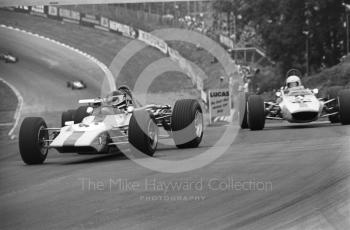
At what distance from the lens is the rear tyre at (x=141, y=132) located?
44.7 ft

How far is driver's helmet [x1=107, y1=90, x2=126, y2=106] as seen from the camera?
15.5 metres

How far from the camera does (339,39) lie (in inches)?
1772

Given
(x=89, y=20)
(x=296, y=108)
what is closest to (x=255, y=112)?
(x=296, y=108)

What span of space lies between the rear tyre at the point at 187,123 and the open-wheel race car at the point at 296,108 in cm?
371

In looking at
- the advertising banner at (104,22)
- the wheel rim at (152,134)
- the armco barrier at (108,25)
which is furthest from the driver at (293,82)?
the advertising banner at (104,22)

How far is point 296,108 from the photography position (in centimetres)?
1906

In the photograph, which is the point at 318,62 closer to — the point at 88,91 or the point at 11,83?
the point at 88,91

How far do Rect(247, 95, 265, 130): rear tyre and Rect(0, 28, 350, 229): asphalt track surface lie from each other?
1.64 metres

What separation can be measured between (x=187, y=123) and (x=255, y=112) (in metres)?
4.33

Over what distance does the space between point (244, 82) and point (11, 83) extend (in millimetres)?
12613

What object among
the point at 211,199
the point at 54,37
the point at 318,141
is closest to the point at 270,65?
the point at 54,37

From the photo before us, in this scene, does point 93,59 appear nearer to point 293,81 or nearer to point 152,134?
point 293,81

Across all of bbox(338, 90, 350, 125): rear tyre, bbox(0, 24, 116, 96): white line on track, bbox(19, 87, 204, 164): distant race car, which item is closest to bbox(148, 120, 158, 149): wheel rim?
bbox(19, 87, 204, 164): distant race car

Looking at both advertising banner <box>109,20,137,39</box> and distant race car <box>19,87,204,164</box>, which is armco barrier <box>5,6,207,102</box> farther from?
distant race car <box>19,87,204,164</box>
